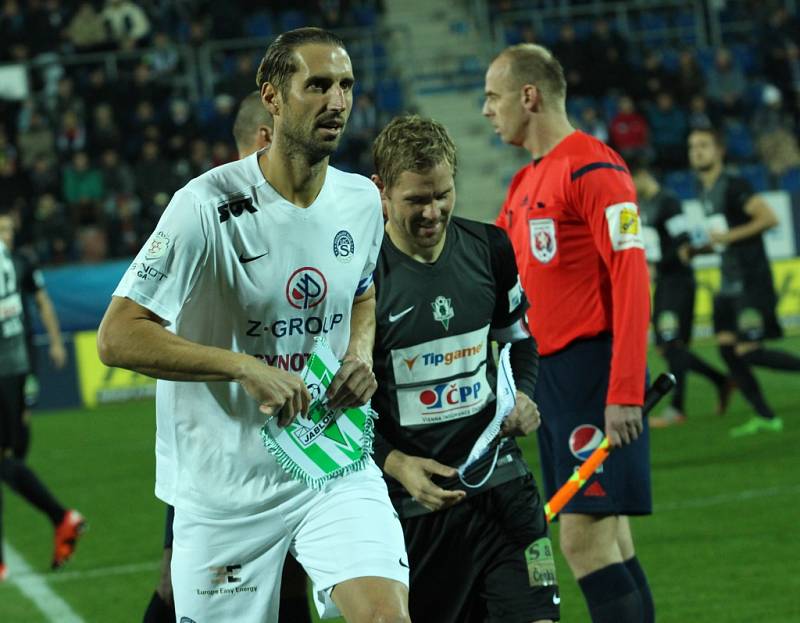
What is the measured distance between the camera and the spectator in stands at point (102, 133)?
61.9 ft

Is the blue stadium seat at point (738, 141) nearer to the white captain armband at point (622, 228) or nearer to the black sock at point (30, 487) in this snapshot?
the black sock at point (30, 487)

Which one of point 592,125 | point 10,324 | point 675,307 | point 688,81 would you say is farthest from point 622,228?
point 688,81

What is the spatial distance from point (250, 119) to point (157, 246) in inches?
69.7

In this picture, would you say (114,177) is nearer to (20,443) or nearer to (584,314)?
(20,443)

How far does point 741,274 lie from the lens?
10.7 m

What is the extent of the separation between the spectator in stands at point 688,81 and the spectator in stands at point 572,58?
4.99 feet

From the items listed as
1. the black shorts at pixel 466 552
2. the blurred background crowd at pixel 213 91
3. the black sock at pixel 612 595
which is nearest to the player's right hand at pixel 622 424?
the black sock at pixel 612 595

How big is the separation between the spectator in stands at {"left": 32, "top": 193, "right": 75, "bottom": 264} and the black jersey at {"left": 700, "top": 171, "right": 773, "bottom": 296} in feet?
31.6

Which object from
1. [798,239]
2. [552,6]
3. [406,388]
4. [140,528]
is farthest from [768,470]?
[552,6]

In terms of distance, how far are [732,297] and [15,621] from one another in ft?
21.1

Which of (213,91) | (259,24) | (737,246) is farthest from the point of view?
(259,24)

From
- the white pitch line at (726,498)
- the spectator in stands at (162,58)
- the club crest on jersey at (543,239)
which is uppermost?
the spectator in stands at (162,58)

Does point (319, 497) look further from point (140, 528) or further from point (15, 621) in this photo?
point (140, 528)

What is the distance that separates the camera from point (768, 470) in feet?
29.6
